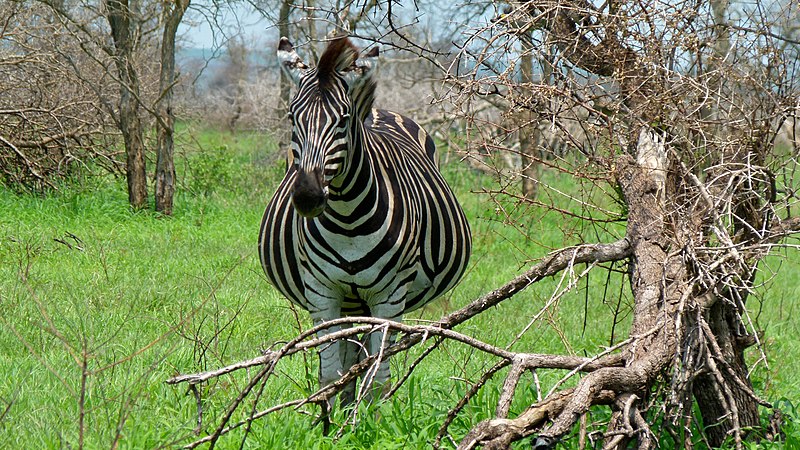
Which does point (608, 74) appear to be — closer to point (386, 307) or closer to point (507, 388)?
point (386, 307)

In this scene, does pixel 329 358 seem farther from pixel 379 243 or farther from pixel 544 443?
pixel 544 443

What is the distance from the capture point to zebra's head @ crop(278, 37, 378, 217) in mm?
3918

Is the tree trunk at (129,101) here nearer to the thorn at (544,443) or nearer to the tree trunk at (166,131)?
the tree trunk at (166,131)

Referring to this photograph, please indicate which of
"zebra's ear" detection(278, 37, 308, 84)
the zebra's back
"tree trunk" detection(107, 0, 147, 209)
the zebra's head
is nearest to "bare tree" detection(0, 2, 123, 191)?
"tree trunk" detection(107, 0, 147, 209)

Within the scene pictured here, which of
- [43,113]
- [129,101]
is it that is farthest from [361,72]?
[43,113]

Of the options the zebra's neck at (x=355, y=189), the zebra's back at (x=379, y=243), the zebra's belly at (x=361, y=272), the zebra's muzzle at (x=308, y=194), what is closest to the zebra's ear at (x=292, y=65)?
the zebra's neck at (x=355, y=189)

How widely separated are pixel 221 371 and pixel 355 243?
166cm

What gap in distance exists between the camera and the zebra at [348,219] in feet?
13.4

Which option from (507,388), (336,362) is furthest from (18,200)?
(507,388)

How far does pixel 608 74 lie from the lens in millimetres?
4250

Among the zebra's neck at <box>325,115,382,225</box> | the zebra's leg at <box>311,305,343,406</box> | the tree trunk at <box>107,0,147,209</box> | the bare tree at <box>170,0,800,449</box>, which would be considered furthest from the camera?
the tree trunk at <box>107,0,147,209</box>

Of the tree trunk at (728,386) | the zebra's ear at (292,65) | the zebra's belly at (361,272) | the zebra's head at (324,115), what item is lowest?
the tree trunk at (728,386)

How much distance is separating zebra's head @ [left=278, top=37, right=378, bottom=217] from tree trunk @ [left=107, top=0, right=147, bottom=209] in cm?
647

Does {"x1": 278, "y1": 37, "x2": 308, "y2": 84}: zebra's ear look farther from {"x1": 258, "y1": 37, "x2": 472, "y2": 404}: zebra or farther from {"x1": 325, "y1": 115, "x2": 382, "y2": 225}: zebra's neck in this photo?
{"x1": 325, "y1": 115, "x2": 382, "y2": 225}: zebra's neck
